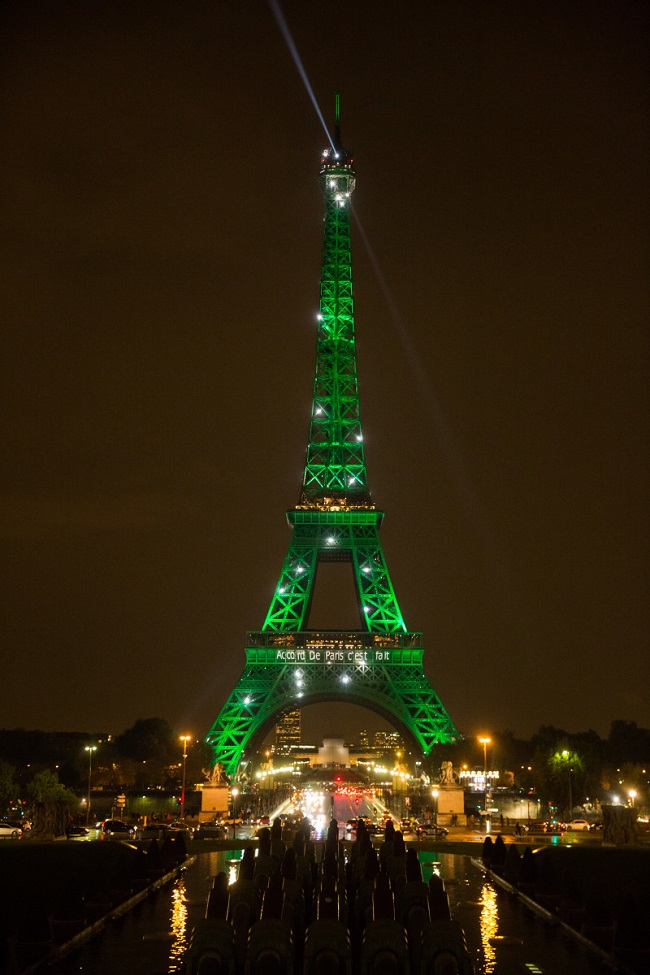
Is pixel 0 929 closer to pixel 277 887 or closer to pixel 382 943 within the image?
pixel 277 887

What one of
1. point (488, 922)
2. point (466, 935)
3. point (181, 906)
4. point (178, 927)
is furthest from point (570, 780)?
point (178, 927)

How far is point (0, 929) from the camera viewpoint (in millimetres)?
22812

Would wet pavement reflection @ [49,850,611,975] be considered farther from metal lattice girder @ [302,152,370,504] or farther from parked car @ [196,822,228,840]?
metal lattice girder @ [302,152,370,504]

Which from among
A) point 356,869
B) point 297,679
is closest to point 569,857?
point 356,869

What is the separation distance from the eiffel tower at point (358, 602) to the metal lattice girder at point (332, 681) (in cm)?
9

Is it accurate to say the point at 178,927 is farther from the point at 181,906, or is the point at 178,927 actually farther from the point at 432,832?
the point at 432,832

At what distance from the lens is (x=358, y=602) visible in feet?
349

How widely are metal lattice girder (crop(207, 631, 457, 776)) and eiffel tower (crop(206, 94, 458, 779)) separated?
0.29 ft

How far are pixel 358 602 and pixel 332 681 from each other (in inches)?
315

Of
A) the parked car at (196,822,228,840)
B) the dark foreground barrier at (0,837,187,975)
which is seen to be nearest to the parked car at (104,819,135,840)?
the parked car at (196,822,228,840)

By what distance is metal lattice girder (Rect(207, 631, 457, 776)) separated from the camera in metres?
99.2

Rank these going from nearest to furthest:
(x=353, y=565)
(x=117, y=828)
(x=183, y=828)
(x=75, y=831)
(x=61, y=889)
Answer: (x=61, y=889)
(x=75, y=831)
(x=183, y=828)
(x=117, y=828)
(x=353, y=565)

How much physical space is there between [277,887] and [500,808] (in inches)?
3381

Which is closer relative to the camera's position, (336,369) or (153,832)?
(153,832)
